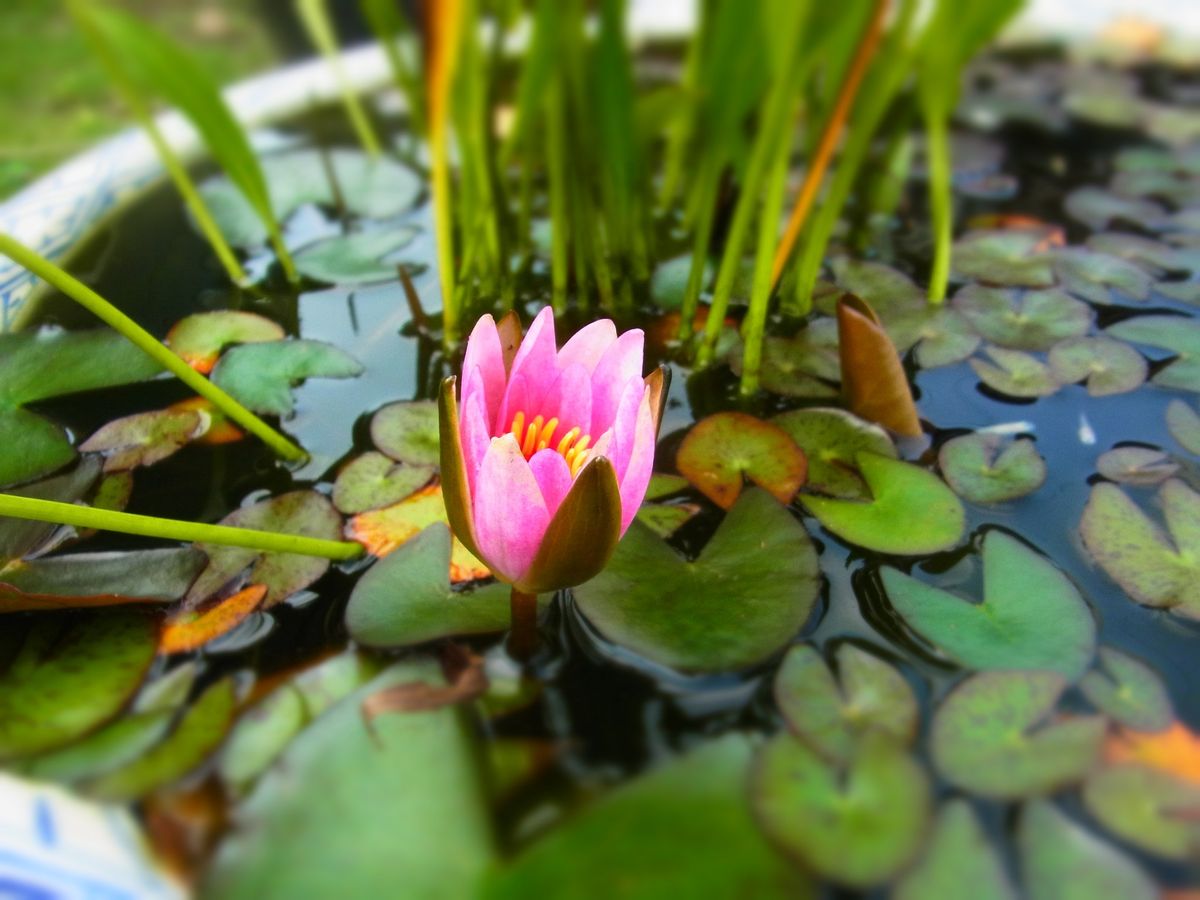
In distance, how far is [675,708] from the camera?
0.41 meters

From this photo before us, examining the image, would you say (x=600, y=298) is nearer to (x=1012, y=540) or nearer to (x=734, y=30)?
(x=734, y=30)

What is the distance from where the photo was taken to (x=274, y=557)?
486 millimetres

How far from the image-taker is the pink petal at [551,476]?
1.18 feet

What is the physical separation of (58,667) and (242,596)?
92mm

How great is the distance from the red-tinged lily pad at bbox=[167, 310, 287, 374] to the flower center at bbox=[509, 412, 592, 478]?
12.8 inches

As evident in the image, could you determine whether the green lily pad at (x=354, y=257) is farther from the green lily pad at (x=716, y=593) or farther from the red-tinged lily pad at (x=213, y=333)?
the green lily pad at (x=716, y=593)

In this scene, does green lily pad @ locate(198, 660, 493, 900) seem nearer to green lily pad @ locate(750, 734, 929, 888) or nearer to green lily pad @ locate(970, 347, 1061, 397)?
green lily pad @ locate(750, 734, 929, 888)

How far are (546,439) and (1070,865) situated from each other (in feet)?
0.96

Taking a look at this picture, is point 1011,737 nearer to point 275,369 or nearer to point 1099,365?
point 1099,365

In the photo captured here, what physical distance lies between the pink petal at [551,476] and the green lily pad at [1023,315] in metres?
0.45

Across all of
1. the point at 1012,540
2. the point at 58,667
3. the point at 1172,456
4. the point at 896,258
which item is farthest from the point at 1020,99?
the point at 58,667

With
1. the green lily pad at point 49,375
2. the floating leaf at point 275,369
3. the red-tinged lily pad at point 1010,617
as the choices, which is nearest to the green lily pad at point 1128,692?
the red-tinged lily pad at point 1010,617

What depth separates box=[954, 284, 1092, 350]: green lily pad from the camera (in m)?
0.66

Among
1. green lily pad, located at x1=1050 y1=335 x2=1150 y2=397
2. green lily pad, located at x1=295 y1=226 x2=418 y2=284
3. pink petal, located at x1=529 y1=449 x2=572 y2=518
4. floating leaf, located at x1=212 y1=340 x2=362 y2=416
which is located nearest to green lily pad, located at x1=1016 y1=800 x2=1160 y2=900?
pink petal, located at x1=529 y1=449 x2=572 y2=518
